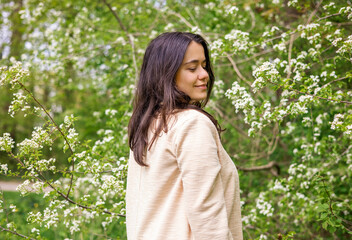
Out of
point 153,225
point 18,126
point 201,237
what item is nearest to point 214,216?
point 201,237

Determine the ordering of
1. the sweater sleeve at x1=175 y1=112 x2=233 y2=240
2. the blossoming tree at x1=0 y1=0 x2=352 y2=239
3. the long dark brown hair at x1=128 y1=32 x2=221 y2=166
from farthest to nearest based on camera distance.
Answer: the blossoming tree at x1=0 y1=0 x2=352 y2=239
the long dark brown hair at x1=128 y1=32 x2=221 y2=166
the sweater sleeve at x1=175 y1=112 x2=233 y2=240

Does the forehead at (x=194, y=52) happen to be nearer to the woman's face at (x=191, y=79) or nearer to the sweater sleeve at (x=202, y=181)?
the woman's face at (x=191, y=79)

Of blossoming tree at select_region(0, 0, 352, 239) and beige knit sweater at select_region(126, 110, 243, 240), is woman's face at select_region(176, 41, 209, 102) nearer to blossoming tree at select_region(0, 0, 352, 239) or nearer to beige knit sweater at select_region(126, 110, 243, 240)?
beige knit sweater at select_region(126, 110, 243, 240)

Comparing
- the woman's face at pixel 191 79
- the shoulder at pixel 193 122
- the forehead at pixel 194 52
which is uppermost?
the forehead at pixel 194 52

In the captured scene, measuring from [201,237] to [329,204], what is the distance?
134 cm

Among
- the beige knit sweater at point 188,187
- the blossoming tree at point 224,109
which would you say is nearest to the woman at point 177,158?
the beige knit sweater at point 188,187

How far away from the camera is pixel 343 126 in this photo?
2.27 metres

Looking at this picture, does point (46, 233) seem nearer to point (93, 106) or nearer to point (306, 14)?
point (93, 106)

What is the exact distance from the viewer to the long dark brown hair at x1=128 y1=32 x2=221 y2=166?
5.74 feet

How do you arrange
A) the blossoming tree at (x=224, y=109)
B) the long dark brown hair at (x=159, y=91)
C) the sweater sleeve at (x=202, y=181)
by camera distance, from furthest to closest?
the blossoming tree at (x=224, y=109) → the long dark brown hair at (x=159, y=91) → the sweater sleeve at (x=202, y=181)

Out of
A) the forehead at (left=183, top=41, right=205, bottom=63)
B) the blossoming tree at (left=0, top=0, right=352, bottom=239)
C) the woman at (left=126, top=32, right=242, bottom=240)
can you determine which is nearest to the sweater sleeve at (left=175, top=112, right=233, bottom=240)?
the woman at (left=126, top=32, right=242, bottom=240)

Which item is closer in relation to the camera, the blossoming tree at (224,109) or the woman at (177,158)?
the woman at (177,158)

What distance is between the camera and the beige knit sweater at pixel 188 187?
4.99 feet

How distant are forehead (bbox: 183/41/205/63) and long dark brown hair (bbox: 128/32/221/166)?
0.06 feet
